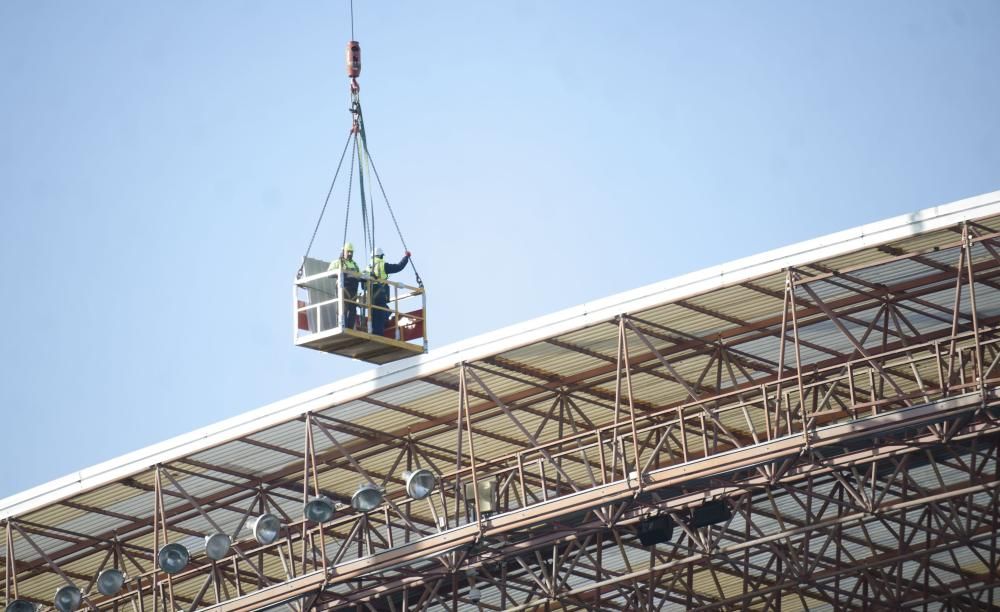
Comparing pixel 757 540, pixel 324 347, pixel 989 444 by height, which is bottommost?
pixel 757 540

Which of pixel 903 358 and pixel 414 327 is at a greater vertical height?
pixel 414 327

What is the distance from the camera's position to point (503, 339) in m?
29.7

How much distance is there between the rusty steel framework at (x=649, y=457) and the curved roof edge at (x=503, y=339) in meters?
0.11

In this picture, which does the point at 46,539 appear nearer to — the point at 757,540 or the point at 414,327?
the point at 414,327

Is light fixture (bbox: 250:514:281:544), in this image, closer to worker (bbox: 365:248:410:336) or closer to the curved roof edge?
the curved roof edge

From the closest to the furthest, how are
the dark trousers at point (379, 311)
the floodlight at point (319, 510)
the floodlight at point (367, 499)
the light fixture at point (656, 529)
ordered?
the floodlight at point (367, 499), the floodlight at point (319, 510), the light fixture at point (656, 529), the dark trousers at point (379, 311)

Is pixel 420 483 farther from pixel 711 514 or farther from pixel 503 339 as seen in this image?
pixel 711 514

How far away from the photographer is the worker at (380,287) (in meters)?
33.8

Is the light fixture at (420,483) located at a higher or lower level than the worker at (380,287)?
lower

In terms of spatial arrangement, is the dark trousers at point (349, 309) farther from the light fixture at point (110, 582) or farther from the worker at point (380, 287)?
the light fixture at point (110, 582)

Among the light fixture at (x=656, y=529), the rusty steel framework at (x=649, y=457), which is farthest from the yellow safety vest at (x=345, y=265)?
the light fixture at (x=656, y=529)

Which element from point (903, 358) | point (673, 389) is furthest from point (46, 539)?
point (903, 358)

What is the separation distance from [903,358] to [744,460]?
5.75 meters

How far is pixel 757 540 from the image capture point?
29875 millimetres
